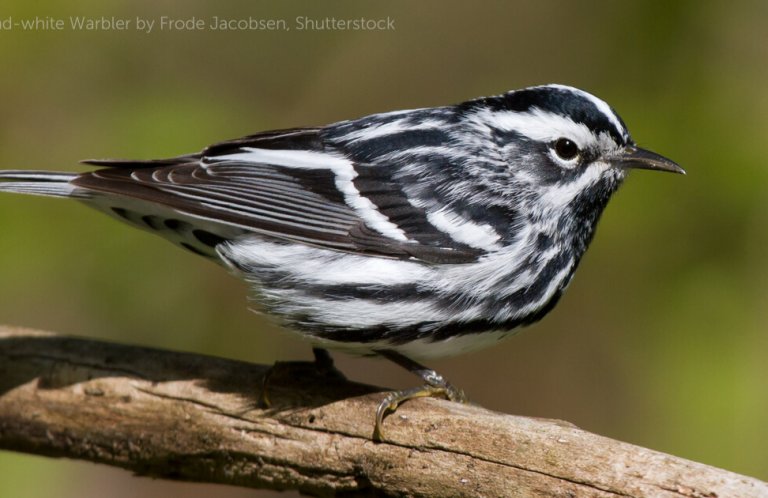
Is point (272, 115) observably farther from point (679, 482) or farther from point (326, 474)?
point (679, 482)

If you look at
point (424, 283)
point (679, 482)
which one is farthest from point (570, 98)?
point (679, 482)

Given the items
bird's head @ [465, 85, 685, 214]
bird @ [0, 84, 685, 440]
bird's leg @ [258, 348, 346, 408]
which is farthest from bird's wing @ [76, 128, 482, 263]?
bird's leg @ [258, 348, 346, 408]

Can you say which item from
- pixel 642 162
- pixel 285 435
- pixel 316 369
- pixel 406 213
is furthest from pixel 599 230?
pixel 285 435

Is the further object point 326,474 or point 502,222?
point 502,222

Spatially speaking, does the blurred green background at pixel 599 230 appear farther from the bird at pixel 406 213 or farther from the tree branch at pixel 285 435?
the bird at pixel 406 213

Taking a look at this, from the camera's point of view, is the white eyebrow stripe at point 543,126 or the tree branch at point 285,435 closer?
the tree branch at point 285,435

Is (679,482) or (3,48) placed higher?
(3,48)

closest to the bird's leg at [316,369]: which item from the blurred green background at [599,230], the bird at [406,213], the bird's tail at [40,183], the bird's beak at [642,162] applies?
the bird at [406,213]

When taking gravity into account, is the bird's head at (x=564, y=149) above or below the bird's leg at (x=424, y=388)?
above
